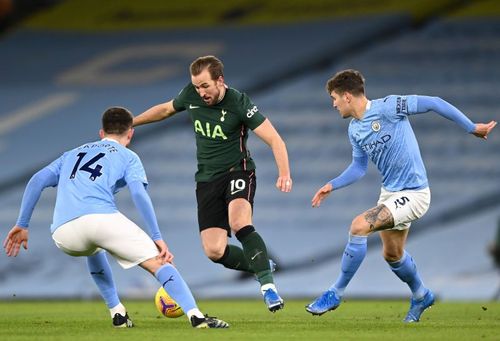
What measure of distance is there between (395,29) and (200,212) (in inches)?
458

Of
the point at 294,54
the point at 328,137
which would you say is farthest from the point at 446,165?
the point at 294,54

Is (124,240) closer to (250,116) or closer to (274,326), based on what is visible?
(274,326)

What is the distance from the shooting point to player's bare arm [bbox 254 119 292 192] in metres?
A: 8.38

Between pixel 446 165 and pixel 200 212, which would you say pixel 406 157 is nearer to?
pixel 200 212

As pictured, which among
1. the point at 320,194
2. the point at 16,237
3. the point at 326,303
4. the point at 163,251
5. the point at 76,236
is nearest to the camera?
the point at 163,251

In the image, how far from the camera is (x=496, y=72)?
19594mm

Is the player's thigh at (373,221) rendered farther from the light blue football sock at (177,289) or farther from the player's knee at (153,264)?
the player's knee at (153,264)

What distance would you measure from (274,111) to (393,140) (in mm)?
11025

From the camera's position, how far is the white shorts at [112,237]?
25.2 feet

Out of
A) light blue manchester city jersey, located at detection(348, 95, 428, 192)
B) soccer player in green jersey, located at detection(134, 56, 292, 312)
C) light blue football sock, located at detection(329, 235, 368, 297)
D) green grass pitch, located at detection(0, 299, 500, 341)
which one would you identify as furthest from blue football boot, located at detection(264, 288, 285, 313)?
light blue manchester city jersey, located at detection(348, 95, 428, 192)

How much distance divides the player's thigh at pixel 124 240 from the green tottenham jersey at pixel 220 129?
164 centimetres

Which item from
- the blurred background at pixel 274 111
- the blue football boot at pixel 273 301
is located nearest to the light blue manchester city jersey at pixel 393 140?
the blue football boot at pixel 273 301

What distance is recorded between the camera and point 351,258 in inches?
345

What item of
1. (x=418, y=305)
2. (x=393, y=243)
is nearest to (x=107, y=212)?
(x=393, y=243)
